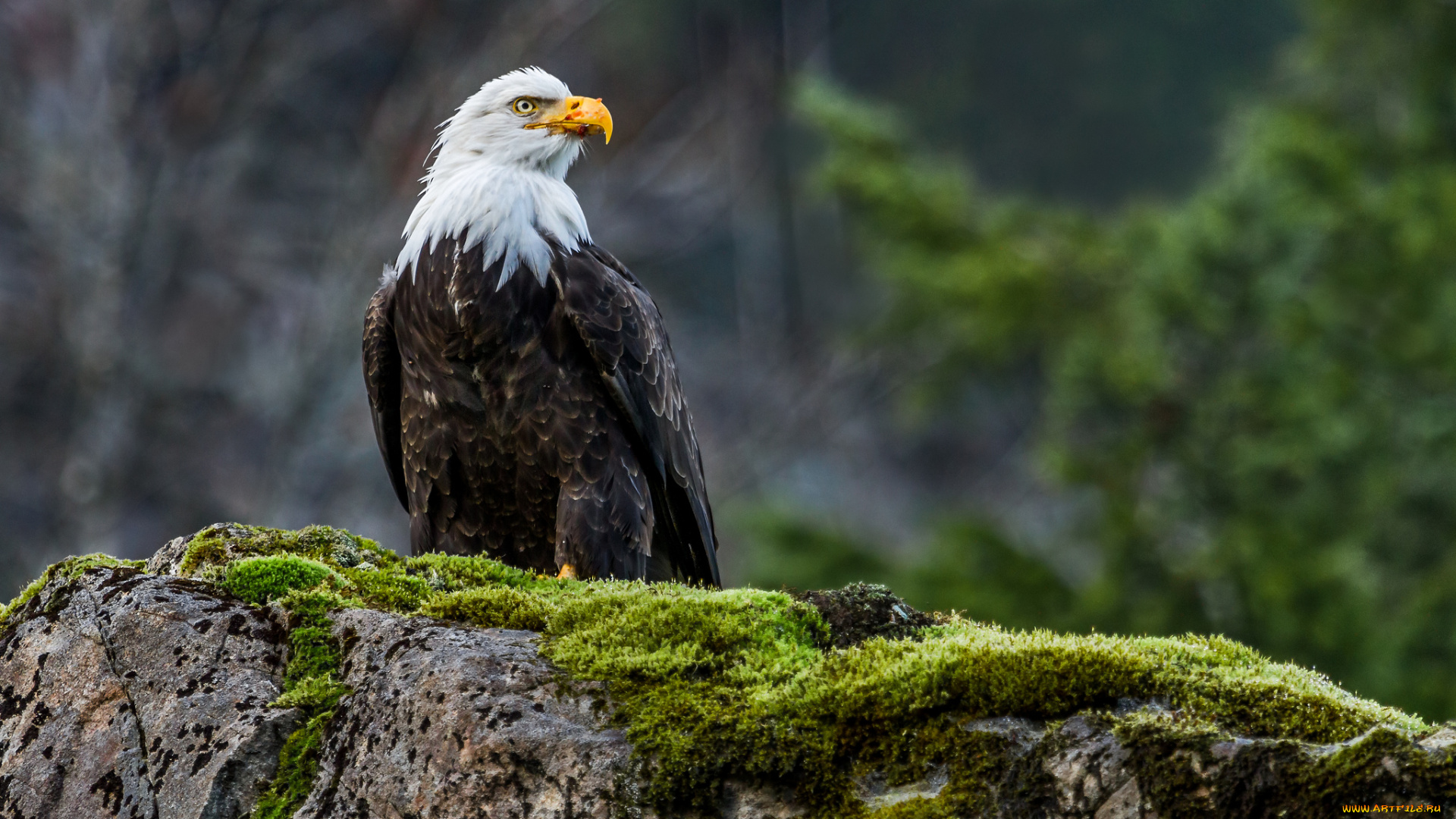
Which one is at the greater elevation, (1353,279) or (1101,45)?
(1101,45)

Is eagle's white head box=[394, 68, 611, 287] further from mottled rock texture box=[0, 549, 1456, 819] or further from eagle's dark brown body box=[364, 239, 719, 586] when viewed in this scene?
mottled rock texture box=[0, 549, 1456, 819]

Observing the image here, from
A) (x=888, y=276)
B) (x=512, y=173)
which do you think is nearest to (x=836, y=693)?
(x=512, y=173)

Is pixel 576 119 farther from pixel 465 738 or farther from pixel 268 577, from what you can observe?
pixel 465 738

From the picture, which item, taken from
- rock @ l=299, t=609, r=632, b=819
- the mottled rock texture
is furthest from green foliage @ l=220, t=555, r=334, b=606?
rock @ l=299, t=609, r=632, b=819

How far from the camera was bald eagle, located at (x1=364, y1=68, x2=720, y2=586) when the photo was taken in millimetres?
5992

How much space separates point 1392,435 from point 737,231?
1166 cm

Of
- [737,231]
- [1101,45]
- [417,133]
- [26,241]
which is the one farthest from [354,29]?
[1101,45]

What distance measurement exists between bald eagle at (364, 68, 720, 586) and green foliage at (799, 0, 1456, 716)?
6.83m

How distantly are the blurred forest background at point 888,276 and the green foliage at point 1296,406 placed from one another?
1.4 inches

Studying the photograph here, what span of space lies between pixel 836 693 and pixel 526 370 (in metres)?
2.82

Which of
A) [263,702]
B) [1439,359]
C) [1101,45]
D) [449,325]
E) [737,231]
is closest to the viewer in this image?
[263,702]

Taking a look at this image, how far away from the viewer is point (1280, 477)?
12281 millimetres

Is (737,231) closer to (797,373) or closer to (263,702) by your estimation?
(797,373)

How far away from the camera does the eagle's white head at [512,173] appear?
6160 mm
